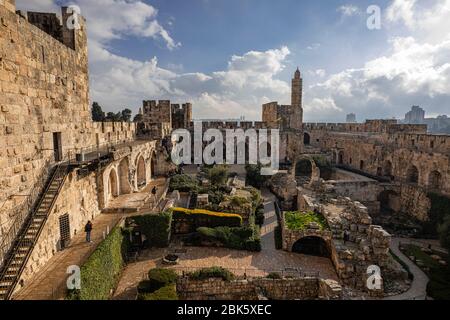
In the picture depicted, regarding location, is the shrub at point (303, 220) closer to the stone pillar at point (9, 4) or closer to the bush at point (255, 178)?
the bush at point (255, 178)

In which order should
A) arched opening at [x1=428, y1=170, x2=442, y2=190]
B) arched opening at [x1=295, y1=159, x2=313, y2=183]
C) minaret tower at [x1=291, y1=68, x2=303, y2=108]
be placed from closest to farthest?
arched opening at [x1=428, y1=170, x2=442, y2=190]
arched opening at [x1=295, y1=159, x2=313, y2=183]
minaret tower at [x1=291, y1=68, x2=303, y2=108]

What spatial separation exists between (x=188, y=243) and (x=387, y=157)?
23610mm

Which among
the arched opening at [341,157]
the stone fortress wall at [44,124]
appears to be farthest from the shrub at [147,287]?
the arched opening at [341,157]

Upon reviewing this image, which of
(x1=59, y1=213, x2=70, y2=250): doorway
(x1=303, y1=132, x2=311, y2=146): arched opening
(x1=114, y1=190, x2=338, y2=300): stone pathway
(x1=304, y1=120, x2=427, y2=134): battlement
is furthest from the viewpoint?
(x1=303, y1=132, x2=311, y2=146): arched opening

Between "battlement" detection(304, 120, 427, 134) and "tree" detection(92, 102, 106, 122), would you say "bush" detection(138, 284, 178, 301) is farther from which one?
"tree" detection(92, 102, 106, 122)

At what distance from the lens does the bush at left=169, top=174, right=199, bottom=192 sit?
22.4 metres

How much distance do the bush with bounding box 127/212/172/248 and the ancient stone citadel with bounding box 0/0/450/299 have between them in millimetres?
1306

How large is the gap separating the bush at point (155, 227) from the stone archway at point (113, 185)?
396cm

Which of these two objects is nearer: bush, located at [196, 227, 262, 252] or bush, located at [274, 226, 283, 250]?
bush, located at [196, 227, 262, 252]

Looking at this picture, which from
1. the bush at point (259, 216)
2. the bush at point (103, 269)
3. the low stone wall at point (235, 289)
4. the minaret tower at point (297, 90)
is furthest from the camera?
the minaret tower at point (297, 90)

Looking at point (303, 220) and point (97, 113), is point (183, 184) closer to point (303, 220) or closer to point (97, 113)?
point (303, 220)

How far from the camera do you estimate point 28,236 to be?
913 cm

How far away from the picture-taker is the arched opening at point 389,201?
26297 mm

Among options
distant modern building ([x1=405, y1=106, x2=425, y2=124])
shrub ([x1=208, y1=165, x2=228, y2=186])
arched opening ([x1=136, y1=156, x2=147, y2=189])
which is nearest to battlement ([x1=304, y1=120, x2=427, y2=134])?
shrub ([x1=208, y1=165, x2=228, y2=186])
